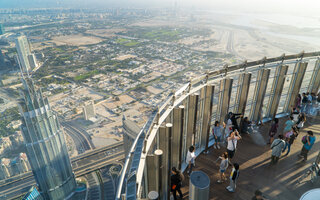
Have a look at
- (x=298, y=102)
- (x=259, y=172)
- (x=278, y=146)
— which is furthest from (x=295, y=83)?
(x=259, y=172)

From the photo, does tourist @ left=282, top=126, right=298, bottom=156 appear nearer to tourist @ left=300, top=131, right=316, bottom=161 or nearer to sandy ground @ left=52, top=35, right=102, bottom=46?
tourist @ left=300, top=131, right=316, bottom=161

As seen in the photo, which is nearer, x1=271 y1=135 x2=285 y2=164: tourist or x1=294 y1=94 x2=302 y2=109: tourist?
x1=271 y1=135 x2=285 y2=164: tourist

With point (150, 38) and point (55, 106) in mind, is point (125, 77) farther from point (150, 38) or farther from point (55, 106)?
point (150, 38)

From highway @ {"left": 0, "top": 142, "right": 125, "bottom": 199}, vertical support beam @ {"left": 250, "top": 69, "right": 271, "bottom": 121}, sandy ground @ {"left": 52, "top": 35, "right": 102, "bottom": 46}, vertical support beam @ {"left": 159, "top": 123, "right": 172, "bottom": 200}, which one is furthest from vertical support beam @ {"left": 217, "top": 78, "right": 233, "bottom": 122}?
sandy ground @ {"left": 52, "top": 35, "right": 102, "bottom": 46}

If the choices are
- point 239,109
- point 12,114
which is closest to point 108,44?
point 12,114

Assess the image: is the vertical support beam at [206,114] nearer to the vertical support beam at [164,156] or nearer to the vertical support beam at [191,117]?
the vertical support beam at [191,117]

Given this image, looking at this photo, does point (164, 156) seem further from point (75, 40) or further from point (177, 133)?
point (75, 40)

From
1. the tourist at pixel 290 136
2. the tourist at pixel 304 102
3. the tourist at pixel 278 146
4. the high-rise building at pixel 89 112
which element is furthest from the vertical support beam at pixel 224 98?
the high-rise building at pixel 89 112
